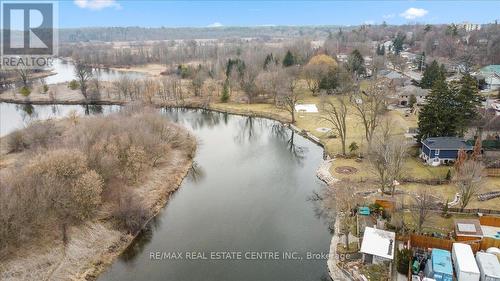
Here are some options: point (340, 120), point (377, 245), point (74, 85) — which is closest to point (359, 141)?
point (340, 120)

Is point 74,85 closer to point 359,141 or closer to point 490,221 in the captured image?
point 359,141

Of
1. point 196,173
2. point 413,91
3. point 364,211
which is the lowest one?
point 196,173

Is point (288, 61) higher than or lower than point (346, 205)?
higher

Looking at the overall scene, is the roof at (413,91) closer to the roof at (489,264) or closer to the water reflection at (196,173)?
the water reflection at (196,173)

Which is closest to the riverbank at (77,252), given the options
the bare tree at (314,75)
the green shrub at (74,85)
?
the bare tree at (314,75)

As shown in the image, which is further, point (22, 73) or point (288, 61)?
Result: point (22, 73)

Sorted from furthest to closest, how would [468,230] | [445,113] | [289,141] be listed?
[289,141], [445,113], [468,230]

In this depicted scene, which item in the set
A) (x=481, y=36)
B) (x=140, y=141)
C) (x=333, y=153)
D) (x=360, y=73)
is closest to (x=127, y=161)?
(x=140, y=141)
